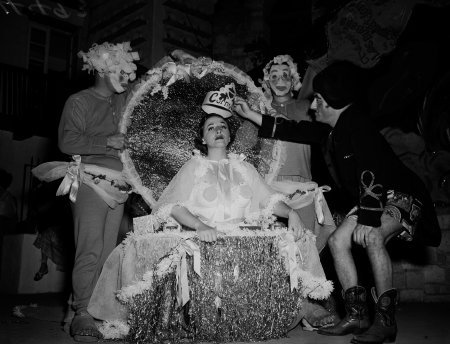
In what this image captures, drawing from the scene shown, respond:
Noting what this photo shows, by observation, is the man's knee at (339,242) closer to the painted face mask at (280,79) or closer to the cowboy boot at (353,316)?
the cowboy boot at (353,316)

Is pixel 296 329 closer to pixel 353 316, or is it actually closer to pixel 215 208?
pixel 353 316

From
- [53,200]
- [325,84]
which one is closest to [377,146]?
[325,84]

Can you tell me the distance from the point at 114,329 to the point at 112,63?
73.2 inches

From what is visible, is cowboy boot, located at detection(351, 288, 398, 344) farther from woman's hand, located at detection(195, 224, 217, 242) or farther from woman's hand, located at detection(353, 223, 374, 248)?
woman's hand, located at detection(195, 224, 217, 242)

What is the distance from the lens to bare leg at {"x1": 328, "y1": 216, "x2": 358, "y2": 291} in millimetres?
3311

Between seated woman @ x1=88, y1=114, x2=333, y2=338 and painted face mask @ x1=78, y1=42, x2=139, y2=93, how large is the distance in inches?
26.6

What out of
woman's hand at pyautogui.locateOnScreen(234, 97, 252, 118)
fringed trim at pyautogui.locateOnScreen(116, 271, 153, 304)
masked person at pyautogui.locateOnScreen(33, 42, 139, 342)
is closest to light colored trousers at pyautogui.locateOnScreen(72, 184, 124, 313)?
masked person at pyautogui.locateOnScreen(33, 42, 139, 342)

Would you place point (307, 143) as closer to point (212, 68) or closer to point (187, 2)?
point (212, 68)

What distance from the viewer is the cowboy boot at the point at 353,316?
127 inches

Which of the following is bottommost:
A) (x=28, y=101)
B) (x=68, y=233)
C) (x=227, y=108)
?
(x=68, y=233)

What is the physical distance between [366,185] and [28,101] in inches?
392

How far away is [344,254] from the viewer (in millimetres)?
3326

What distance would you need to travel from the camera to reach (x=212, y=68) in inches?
152

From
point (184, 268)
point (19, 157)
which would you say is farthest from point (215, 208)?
point (19, 157)
